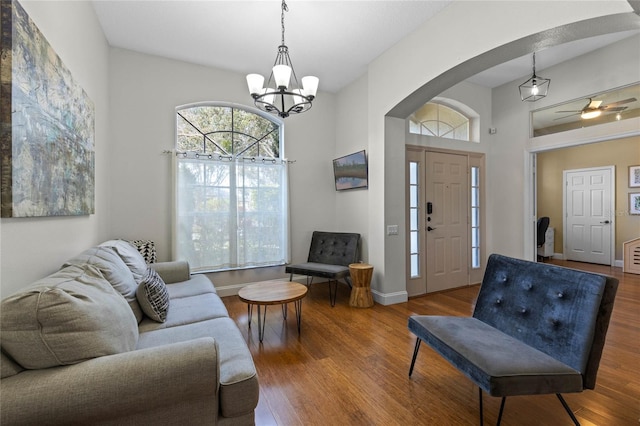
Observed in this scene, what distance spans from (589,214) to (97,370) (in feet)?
27.1

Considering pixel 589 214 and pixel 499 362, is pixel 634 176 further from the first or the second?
pixel 499 362

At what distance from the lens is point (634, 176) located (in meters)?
5.30

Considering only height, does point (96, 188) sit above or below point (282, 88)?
below

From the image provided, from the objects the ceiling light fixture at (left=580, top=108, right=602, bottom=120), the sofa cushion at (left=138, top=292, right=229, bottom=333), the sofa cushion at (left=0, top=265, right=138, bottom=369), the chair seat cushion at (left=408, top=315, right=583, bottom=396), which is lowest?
the chair seat cushion at (left=408, top=315, right=583, bottom=396)

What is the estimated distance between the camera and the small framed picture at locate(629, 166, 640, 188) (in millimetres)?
5254

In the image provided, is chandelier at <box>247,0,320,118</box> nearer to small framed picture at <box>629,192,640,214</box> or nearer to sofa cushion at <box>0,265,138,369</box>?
sofa cushion at <box>0,265,138,369</box>

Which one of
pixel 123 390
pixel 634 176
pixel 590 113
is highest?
pixel 590 113

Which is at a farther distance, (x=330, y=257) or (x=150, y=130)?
(x=330, y=257)

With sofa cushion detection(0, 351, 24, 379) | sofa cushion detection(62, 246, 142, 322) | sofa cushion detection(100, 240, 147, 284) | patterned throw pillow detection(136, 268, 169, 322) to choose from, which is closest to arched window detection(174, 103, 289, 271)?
sofa cushion detection(100, 240, 147, 284)

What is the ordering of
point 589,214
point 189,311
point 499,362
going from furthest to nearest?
point 589,214, point 189,311, point 499,362

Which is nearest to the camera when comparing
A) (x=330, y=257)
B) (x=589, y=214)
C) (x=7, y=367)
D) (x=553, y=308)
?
(x=7, y=367)

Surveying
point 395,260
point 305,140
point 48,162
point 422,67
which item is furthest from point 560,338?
point 305,140

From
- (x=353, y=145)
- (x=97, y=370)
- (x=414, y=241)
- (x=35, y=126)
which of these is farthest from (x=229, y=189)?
(x=97, y=370)

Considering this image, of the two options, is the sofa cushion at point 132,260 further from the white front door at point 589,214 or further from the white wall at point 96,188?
the white front door at point 589,214
